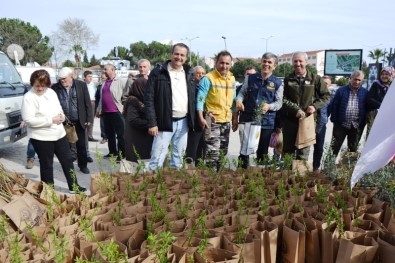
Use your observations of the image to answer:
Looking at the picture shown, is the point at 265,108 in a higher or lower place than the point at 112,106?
higher

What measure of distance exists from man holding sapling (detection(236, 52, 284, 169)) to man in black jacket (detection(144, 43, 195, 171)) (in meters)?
0.78

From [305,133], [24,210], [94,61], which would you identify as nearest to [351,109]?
[305,133]

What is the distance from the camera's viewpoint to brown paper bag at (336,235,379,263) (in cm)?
170

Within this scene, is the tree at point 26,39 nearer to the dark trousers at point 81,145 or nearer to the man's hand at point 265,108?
the dark trousers at point 81,145

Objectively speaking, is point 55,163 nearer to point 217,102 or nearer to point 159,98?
point 159,98

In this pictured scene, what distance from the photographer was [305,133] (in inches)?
179

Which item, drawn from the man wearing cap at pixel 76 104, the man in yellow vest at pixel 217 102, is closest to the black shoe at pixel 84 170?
the man wearing cap at pixel 76 104

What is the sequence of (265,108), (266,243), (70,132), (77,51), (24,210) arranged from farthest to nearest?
1. (77,51)
2. (70,132)
3. (265,108)
4. (24,210)
5. (266,243)

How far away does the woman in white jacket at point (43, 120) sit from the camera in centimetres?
409

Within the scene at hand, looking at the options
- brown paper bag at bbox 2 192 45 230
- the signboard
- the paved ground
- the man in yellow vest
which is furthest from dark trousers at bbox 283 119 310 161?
the signboard

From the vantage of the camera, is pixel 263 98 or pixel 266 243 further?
pixel 263 98

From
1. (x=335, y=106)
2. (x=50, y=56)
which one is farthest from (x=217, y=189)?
(x=50, y=56)

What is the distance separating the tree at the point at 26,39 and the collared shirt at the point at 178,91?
52485 mm

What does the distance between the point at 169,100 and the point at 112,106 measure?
2725mm
